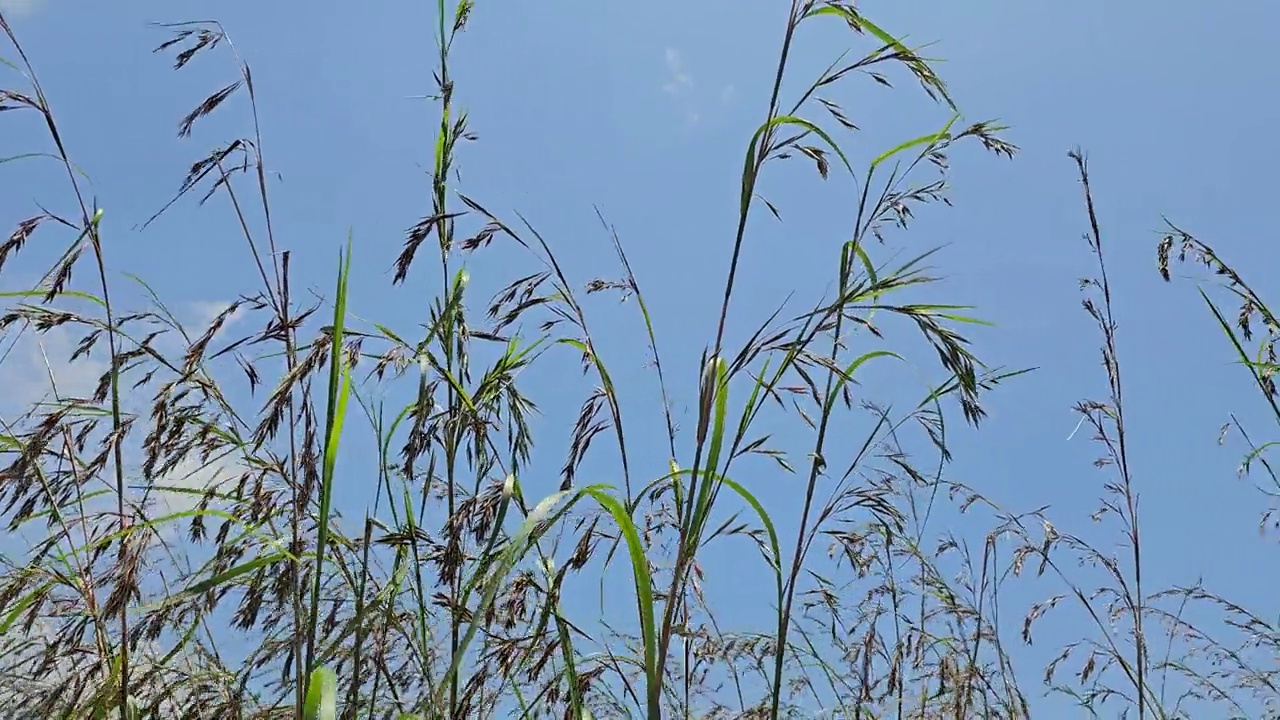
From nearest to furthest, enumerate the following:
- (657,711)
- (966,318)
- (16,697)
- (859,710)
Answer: (657,711) → (966,318) → (16,697) → (859,710)

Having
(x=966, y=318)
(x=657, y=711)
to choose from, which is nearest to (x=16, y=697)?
(x=657, y=711)

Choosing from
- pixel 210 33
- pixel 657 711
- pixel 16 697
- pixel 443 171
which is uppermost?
pixel 210 33

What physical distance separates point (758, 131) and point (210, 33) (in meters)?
1.41

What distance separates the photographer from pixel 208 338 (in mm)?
2070

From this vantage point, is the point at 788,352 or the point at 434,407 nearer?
the point at 788,352

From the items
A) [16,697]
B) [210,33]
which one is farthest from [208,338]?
[16,697]

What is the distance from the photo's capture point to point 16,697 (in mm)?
2418

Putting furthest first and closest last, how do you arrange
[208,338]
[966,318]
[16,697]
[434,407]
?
[16,697] → [208,338] → [434,407] → [966,318]

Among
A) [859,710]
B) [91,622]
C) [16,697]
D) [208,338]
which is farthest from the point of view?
[859,710]

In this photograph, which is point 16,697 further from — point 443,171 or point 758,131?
point 758,131

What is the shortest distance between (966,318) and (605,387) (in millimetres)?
623

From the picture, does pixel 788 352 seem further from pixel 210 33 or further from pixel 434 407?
pixel 210 33

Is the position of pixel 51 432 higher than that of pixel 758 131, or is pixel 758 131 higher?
pixel 758 131

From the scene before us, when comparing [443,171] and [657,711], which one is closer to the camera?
[657,711]
